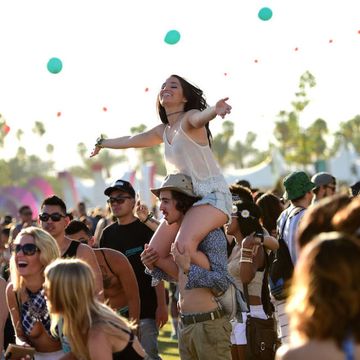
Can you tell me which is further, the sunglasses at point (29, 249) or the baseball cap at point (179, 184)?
the baseball cap at point (179, 184)

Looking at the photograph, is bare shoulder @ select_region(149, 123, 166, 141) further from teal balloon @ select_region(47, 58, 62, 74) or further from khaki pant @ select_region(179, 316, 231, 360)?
teal balloon @ select_region(47, 58, 62, 74)

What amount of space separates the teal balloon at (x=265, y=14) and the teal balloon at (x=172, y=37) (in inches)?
38.5

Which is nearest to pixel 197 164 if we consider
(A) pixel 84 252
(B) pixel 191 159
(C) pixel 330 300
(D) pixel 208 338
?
(B) pixel 191 159

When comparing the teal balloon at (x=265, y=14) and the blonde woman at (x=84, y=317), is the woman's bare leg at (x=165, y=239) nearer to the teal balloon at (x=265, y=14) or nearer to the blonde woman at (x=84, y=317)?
the blonde woman at (x=84, y=317)

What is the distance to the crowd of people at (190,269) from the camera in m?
4.30

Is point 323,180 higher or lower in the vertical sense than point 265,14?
lower

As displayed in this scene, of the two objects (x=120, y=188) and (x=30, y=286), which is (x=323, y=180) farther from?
(x=30, y=286)

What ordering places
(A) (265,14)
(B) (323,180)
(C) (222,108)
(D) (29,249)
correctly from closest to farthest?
(C) (222,108), (D) (29,249), (B) (323,180), (A) (265,14)

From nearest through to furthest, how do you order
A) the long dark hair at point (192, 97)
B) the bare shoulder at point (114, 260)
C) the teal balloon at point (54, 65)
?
the long dark hair at point (192, 97)
the bare shoulder at point (114, 260)
the teal balloon at point (54, 65)

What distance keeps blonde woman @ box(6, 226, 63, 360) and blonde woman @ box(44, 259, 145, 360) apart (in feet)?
3.49

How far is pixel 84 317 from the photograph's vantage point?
6.21 meters

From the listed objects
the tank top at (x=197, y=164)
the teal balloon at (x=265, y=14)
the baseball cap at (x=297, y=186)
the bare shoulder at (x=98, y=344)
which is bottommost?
the bare shoulder at (x=98, y=344)

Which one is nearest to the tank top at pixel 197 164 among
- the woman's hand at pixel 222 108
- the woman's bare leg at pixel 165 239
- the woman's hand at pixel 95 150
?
the woman's bare leg at pixel 165 239

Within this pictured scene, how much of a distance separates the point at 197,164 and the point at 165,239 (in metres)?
0.58
